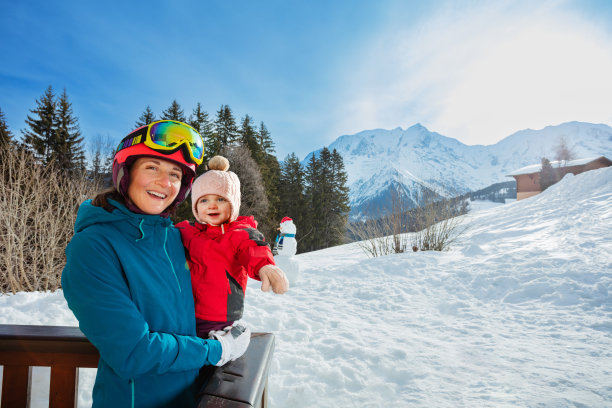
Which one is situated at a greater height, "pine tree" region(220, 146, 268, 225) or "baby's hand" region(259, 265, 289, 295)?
"pine tree" region(220, 146, 268, 225)

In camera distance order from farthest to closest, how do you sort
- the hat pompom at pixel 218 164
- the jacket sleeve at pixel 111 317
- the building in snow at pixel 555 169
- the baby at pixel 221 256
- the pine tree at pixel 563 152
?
the pine tree at pixel 563 152, the building in snow at pixel 555 169, the hat pompom at pixel 218 164, the baby at pixel 221 256, the jacket sleeve at pixel 111 317

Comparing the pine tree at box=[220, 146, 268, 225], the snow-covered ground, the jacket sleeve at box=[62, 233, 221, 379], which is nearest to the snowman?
the snow-covered ground

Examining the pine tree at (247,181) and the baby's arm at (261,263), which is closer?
the baby's arm at (261,263)

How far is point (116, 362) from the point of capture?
3.18ft

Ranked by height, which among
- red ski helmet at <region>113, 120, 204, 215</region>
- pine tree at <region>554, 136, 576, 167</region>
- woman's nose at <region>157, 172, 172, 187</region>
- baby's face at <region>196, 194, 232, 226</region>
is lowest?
baby's face at <region>196, 194, 232, 226</region>

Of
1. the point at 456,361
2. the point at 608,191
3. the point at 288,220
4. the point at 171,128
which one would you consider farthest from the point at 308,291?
the point at 608,191

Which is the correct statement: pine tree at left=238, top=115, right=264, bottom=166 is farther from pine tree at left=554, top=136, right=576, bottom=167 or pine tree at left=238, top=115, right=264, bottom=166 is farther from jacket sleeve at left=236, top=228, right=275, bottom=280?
pine tree at left=554, top=136, right=576, bottom=167

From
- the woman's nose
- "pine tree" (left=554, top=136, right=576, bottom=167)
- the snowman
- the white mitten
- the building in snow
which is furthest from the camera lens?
"pine tree" (left=554, top=136, right=576, bottom=167)

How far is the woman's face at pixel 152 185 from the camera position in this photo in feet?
4.33

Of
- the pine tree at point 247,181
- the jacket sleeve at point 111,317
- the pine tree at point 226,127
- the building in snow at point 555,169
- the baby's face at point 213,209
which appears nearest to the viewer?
the jacket sleeve at point 111,317

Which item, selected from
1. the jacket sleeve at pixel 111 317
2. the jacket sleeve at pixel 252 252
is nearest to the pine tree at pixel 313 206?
the jacket sleeve at pixel 252 252

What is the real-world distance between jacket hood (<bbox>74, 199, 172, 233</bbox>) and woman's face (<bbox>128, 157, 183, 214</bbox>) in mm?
57

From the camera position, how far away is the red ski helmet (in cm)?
133

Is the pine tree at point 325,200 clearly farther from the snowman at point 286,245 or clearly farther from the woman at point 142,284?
the woman at point 142,284
